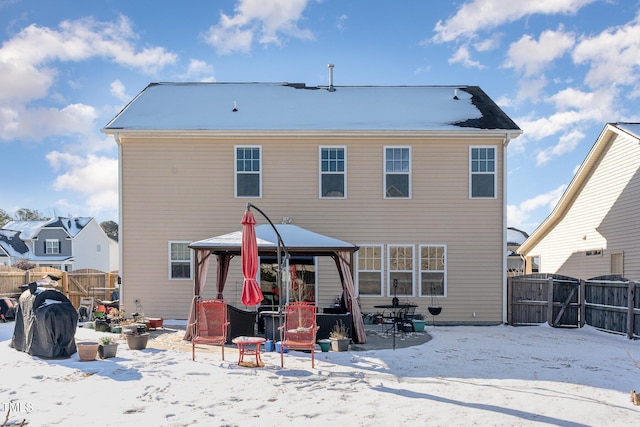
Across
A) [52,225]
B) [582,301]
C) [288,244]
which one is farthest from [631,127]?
[52,225]

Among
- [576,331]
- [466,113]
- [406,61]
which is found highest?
[406,61]

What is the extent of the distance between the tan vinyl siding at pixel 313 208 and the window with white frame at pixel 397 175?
165 millimetres

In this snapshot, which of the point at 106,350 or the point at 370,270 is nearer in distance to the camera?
the point at 106,350

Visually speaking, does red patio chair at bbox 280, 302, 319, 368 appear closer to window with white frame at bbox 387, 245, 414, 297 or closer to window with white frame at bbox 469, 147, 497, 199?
window with white frame at bbox 387, 245, 414, 297

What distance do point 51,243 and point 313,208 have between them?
35.2 meters

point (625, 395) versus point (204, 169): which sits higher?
point (204, 169)

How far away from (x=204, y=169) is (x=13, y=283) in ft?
26.9

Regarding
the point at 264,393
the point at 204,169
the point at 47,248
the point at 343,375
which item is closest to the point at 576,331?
the point at 343,375

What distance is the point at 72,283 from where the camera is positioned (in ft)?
58.6

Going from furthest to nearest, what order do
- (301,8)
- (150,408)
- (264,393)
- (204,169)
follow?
(204,169)
(301,8)
(264,393)
(150,408)

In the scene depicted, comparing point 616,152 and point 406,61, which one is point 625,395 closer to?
point 406,61

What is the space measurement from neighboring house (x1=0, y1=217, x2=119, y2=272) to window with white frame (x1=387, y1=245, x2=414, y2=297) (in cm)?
3459

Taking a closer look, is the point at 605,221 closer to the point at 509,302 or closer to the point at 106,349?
the point at 509,302

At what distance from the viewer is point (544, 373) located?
8.72 m
